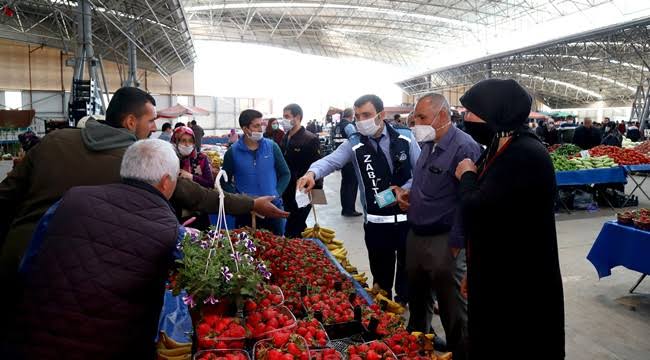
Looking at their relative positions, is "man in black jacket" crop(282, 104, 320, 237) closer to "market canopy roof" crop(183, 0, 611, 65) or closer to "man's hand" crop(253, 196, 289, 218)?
"man's hand" crop(253, 196, 289, 218)

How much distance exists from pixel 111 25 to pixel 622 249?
21117 millimetres

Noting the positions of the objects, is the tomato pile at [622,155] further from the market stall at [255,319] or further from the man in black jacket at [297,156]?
the market stall at [255,319]

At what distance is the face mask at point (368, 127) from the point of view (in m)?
3.38

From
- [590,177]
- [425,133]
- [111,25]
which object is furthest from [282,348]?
[111,25]

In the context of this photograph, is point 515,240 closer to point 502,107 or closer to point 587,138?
point 502,107

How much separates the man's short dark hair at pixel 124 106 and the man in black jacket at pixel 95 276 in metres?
0.87

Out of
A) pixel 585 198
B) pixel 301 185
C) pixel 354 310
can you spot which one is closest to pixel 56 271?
pixel 354 310

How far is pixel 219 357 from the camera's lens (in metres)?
1.82

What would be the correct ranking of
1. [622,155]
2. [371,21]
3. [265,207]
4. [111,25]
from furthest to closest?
[371,21]
[111,25]
[622,155]
[265,207]

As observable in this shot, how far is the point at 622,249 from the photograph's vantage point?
4.25m

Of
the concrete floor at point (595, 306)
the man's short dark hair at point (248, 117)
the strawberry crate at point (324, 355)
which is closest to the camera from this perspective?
the strawberry crate at point (324, 355)

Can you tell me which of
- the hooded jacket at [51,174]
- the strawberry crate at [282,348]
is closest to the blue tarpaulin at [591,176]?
the strawberry crate at [282,348]

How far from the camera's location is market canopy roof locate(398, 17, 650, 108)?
20.8 metres

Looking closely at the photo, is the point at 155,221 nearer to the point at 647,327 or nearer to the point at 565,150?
the point at 647,327
